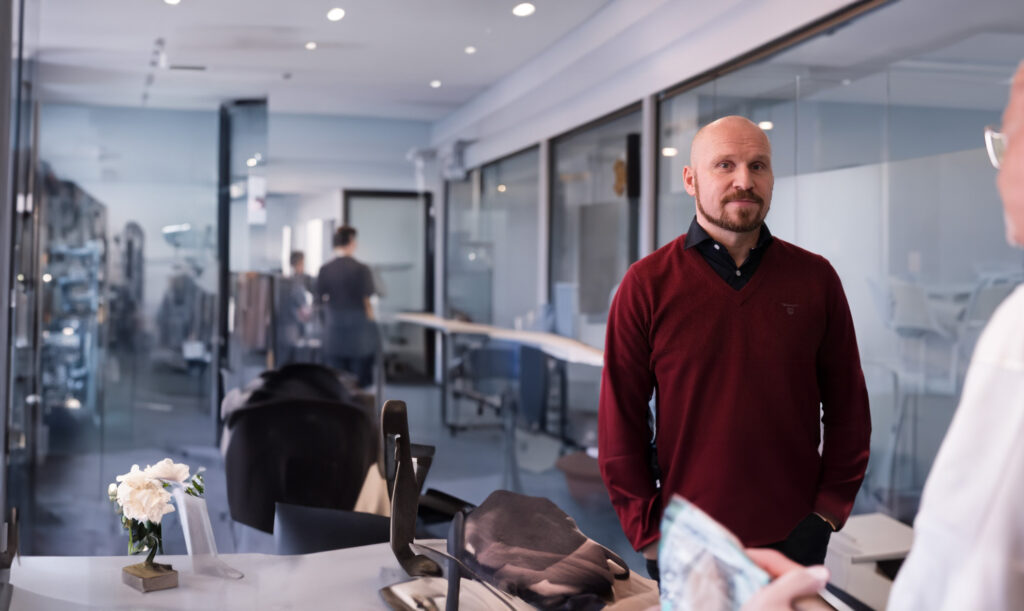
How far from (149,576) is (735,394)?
114 cm

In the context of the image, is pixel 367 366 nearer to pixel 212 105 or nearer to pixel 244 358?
pixel 244 358

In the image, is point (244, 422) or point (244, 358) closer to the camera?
point (244, 422)

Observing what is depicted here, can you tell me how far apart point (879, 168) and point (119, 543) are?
2643 millimetres

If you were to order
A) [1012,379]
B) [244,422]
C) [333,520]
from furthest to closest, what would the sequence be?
[244,422]
[333,520]
[1012,379]

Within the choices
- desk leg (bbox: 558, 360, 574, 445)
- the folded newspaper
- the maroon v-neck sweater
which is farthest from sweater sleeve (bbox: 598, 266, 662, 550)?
desk leg (bbox: 558, 360, 574, 445)

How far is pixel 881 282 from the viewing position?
126 inches

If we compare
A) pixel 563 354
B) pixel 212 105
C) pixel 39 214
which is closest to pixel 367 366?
pixel 563 354

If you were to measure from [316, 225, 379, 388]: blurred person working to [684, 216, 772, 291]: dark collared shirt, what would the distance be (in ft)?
10.6

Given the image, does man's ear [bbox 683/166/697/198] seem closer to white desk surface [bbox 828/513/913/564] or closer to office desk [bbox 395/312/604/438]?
white desk surface [bbox 828/513/913/564]

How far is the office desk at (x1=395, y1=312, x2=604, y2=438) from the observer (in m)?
4.68

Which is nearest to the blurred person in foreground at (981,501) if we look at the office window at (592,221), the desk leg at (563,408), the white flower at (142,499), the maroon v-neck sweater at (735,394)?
the maroon v-neck sweater at (735,394)

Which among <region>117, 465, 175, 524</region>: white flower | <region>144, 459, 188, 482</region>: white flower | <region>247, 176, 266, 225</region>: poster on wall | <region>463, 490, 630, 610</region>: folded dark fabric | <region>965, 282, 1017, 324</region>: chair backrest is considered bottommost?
Result: <region>463, 490, 630, 610</region>: folded dark fabric

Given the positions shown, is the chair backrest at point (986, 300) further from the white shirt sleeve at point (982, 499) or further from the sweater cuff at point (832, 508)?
the white shirt sleeve at point (982, 499)

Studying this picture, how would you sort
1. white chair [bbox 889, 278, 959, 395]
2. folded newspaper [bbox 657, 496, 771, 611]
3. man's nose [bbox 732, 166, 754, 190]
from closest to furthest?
folded newspaper [bbox 657, 496, 771, 611] → man's nose [bbox 732, 166, 754, 190] → white chair [bbox 889, 278, 959, 395]
